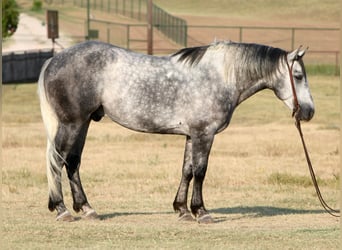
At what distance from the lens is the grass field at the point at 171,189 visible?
1350cm

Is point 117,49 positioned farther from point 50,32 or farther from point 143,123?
point 50,32

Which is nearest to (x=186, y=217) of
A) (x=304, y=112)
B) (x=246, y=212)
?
(x=246, y=212)

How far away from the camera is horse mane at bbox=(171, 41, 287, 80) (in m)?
15.2

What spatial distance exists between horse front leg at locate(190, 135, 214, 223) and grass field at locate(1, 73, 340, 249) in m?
0.27

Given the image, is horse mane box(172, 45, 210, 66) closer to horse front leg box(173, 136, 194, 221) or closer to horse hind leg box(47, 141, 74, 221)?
horse front leg box(173, 136, 194, 221)

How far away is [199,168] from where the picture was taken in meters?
15.2

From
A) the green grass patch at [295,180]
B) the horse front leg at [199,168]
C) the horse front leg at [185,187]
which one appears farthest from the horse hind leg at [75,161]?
the green grass patch at [295,180]

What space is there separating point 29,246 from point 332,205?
6585 mm

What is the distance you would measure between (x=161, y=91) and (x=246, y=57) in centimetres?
122

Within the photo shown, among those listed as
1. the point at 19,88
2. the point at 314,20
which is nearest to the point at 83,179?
the point at 19,88

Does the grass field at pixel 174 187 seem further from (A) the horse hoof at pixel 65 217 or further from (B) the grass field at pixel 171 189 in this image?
(A) the horse hoof at pixel 65 217

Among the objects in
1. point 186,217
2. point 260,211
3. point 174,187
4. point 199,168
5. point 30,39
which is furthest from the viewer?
point 30,39

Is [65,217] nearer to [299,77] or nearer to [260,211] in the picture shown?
[260,211]

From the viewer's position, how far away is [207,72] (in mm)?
15148
